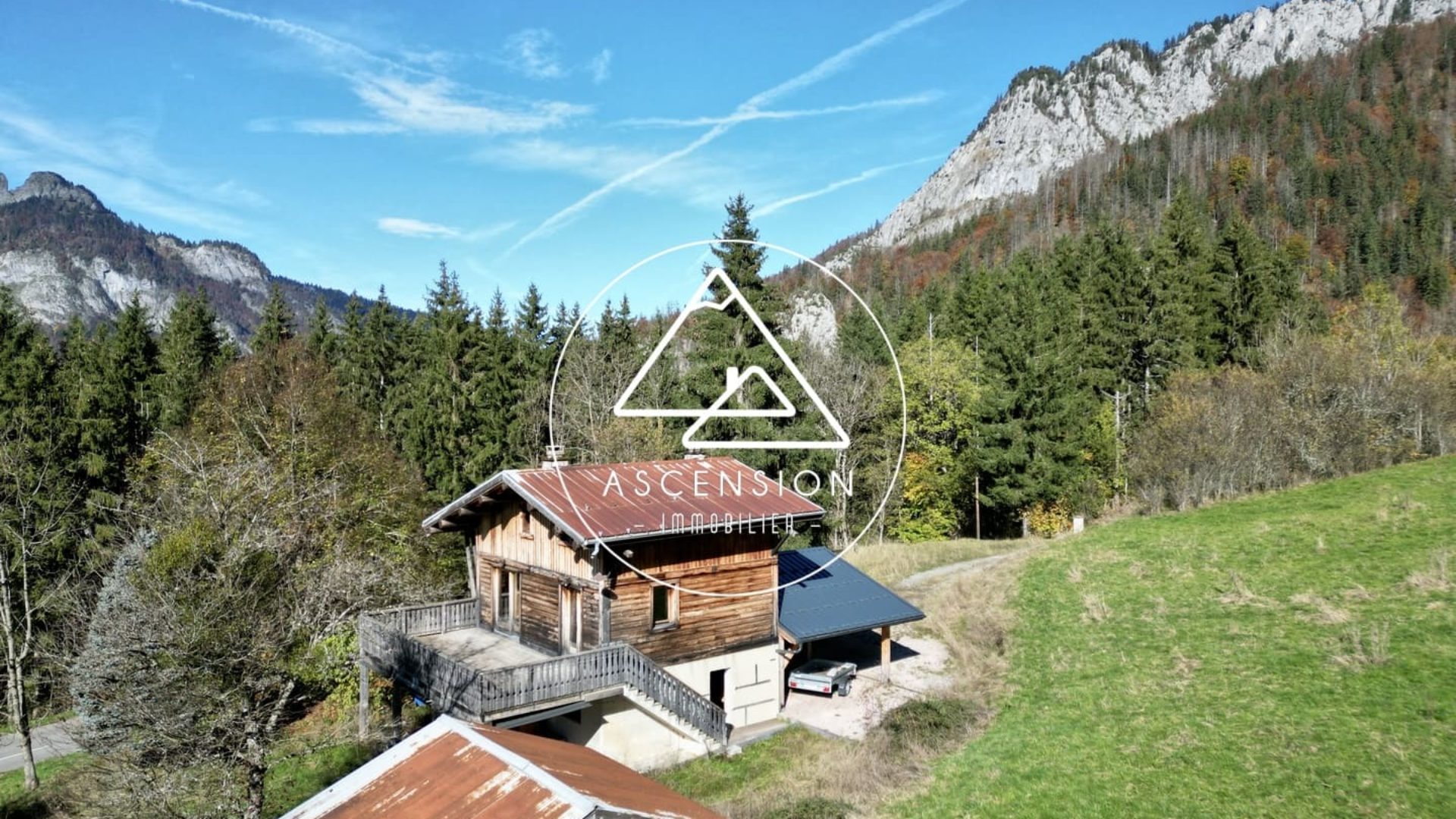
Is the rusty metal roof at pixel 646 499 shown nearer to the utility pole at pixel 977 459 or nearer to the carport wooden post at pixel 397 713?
the carport wooden post at pixel 397 713

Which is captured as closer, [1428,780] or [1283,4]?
[1428,780]

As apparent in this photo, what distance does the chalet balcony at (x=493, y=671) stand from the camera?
17.3m

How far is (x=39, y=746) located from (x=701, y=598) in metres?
23.4

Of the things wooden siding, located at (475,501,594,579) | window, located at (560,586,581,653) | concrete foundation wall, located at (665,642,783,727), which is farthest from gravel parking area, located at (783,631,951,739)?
wooden siding, located at (475,501,594,579)

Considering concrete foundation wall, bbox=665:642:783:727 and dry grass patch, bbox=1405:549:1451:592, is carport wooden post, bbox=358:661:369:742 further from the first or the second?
dry grass patch, bbox=1405:549:1451:592

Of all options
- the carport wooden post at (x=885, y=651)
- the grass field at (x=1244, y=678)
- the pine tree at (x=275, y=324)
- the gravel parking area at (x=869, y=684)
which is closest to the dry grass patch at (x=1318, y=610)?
the grass field at (x=1244, y=678)

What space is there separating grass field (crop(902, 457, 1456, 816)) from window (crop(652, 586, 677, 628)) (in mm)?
6951

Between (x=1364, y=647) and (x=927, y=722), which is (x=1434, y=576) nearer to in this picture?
(x=1364, y=647)

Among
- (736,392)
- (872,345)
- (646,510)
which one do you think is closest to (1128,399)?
(872,345)

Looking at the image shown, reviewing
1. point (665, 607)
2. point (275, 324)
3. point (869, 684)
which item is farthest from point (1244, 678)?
point (275, 324)

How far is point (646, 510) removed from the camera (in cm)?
2008

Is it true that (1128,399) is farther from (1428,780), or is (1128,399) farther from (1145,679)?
(1428,780)

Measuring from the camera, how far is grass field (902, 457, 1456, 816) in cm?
1302

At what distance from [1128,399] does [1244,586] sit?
104 ft
